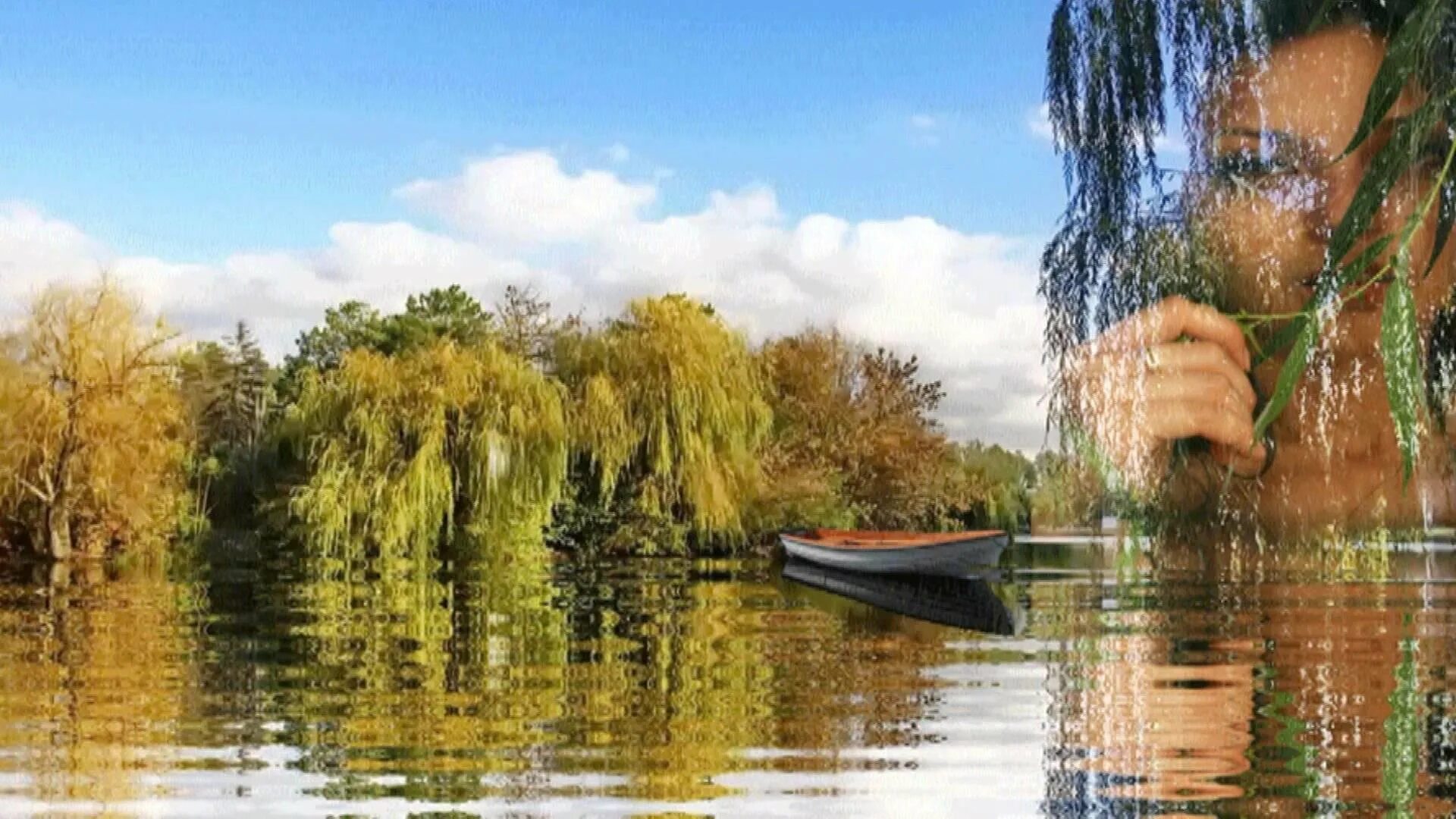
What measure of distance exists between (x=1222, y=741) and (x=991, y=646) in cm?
376

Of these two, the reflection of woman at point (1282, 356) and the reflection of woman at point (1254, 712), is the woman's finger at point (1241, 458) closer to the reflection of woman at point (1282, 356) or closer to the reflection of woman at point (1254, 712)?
the reflection of woman at point (1282, 356)

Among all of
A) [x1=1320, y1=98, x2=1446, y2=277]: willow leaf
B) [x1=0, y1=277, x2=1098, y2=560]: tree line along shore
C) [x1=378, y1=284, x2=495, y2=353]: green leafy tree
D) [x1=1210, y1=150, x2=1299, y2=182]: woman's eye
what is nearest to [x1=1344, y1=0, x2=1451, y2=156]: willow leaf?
[x1=1320, y1=98, x2=1446, y2=277]: willow leaf

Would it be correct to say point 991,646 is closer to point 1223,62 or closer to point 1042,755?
point 1042,755

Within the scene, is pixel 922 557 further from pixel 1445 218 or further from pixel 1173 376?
pixel 1173 376

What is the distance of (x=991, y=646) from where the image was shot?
7570 millimetres

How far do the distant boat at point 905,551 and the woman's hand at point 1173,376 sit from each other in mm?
12831

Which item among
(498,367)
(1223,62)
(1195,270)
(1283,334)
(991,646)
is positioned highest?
(498,367)

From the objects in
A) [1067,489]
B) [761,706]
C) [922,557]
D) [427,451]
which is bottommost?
[761,706]

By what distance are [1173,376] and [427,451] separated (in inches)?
629

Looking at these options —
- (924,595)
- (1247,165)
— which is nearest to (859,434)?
(924,595)

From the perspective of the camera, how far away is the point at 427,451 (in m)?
17.1

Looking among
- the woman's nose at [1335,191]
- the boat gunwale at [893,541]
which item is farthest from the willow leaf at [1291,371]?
the boat gunwale at [893,541]

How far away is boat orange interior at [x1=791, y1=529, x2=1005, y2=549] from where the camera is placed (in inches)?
570

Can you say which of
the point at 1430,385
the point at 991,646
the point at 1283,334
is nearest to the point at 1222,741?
the point at 1430,385
